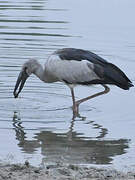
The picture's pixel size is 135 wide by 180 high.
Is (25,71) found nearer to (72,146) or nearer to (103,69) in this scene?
(103,69)

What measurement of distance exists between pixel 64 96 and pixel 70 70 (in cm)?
70

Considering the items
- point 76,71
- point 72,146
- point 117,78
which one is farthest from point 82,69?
point 72,146

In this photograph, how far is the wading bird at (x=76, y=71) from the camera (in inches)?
440

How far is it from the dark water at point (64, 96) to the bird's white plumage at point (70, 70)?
1.37 feet

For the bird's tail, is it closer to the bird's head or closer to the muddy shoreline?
the bird's head

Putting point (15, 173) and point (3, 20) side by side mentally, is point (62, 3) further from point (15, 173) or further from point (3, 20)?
point (15, 173)

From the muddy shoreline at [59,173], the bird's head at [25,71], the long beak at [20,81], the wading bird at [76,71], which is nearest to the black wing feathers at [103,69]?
the wading bird at [76,71]

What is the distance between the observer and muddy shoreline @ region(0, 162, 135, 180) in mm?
7621

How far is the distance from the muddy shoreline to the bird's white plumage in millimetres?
3496

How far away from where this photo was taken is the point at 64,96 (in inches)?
480

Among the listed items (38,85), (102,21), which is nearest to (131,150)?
(38,85)

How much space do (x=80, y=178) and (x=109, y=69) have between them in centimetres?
379

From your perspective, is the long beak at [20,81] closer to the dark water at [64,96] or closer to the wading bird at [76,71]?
the wading bird at [76,71]

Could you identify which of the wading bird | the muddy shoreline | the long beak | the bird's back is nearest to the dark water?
the long beak
